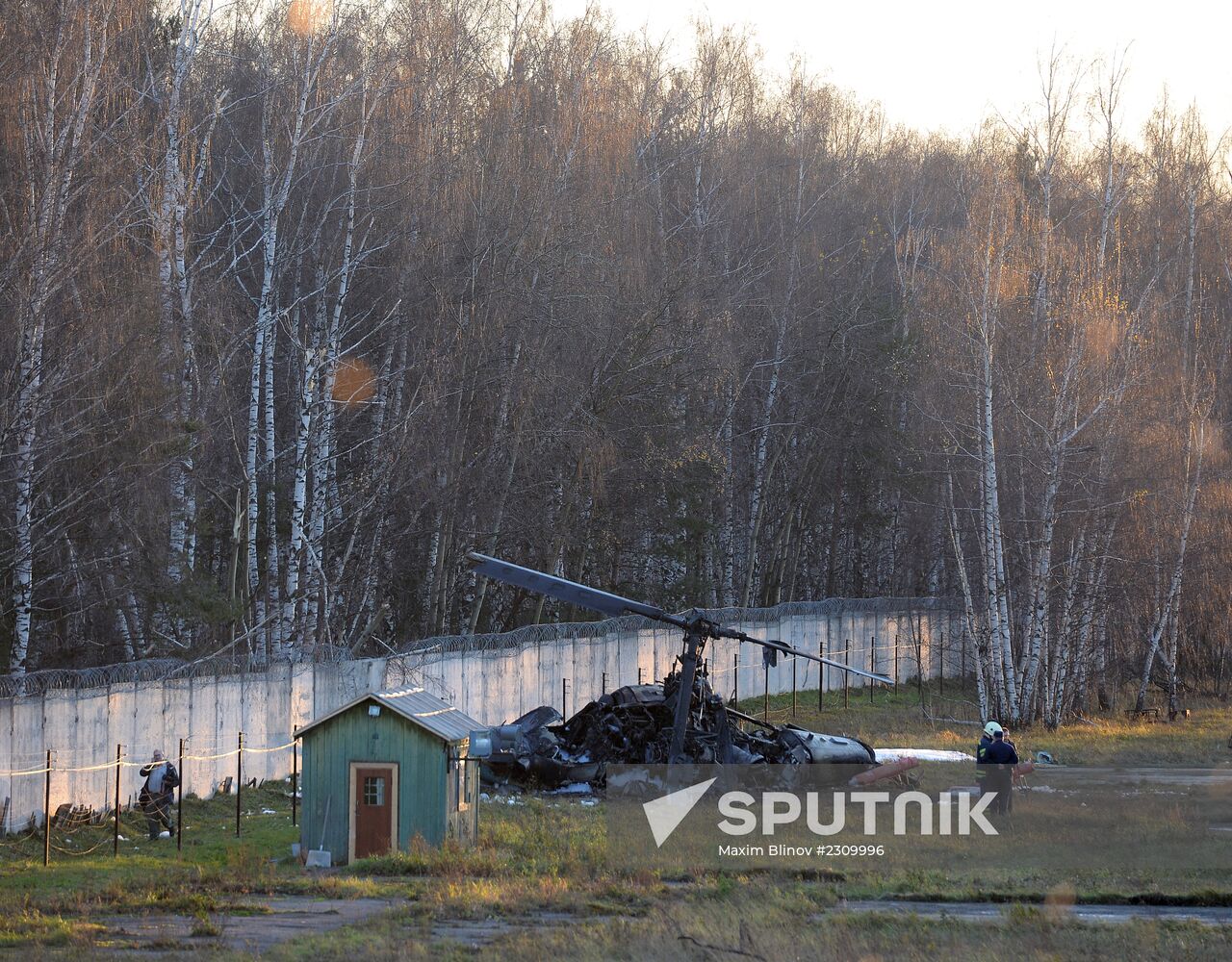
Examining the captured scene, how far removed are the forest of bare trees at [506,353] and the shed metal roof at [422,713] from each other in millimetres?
5803

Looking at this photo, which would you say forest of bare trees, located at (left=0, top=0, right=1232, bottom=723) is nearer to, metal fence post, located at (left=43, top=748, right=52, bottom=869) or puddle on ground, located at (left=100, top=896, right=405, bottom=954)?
metal fence post, located at (left=43, top=748, right=52, bottom=869)

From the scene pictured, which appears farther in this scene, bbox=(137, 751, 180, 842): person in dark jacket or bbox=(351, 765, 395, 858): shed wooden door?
bbox=(137, 751, 180, 842): person in dark jacket

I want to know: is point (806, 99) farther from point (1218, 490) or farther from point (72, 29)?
point (72, 29)

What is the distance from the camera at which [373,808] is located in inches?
683

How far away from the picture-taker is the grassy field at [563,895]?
1232 cm

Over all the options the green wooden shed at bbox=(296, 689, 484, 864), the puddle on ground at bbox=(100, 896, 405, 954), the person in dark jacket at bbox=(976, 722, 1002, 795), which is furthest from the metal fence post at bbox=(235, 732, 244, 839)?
the person in dark jacket at bbox=(976, 722, 1002, 795)

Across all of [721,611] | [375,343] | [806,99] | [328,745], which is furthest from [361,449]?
[806,99]

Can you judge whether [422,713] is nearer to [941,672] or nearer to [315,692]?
[315,692]

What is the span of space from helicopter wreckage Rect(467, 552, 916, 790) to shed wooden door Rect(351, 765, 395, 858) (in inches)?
158

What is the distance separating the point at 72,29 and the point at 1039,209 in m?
21.8

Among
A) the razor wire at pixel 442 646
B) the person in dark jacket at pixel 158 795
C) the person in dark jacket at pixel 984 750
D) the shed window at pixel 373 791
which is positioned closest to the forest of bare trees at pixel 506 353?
the razor wire at pixel 442 646

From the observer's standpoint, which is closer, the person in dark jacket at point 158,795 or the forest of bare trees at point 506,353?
the person in dark jacket at point 158,795

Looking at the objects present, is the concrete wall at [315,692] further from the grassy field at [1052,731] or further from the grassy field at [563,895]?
the grassy field at [1052,731]

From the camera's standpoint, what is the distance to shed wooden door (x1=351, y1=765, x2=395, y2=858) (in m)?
17.3
